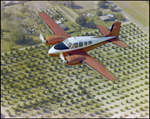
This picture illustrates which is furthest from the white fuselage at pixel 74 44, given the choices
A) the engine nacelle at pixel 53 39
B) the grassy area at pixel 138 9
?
the grassy area at pixel 138 9

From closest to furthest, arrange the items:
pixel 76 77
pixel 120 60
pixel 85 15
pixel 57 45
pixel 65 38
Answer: pixel 57 45
pixel 65 38
pixel 76 77
pixel 120 60
pixel 85 15

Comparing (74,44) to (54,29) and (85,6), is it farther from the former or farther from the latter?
(85,6)

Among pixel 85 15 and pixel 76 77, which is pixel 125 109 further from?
pixel 85 15

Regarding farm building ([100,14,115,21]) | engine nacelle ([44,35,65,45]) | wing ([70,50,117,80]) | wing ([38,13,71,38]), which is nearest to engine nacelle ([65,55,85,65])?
wing ([70,50,117,80])

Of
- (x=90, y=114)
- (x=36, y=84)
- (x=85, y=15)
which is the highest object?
(x=85, y=15)

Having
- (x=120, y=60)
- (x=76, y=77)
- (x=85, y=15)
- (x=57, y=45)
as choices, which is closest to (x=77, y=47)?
(x=57, y=45)

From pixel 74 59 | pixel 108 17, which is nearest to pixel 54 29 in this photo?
pixel 74 59
